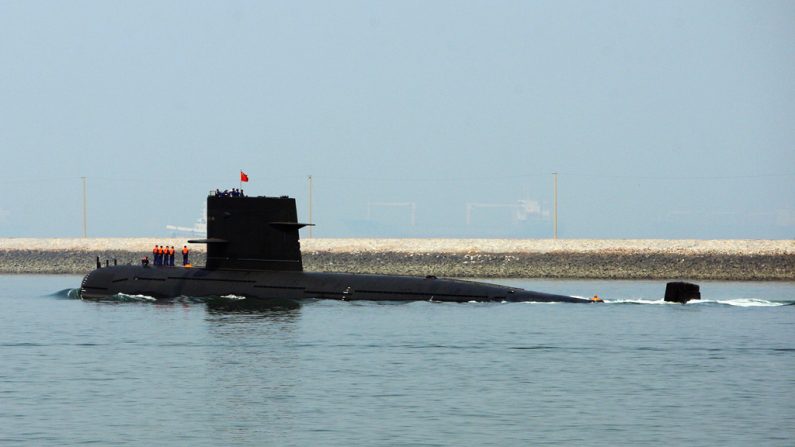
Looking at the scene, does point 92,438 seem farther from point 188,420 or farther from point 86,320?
point 86,320

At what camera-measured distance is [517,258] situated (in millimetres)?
80875

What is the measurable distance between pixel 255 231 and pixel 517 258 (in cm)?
4232

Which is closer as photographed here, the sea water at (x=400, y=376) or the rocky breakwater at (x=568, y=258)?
the sea water at (x=400, y=376)

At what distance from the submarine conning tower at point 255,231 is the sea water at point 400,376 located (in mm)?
2054

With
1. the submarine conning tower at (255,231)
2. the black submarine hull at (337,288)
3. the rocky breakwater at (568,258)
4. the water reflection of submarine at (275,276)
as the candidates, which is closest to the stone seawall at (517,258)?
the rocky breakwater at (568,258)

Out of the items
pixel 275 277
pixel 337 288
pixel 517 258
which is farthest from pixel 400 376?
pixel 517 258

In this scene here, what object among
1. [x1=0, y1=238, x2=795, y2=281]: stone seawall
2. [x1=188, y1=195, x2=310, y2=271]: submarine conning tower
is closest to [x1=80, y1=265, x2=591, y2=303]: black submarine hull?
[x1=188, y1=195, x2=310, y2=271]: submarine conning tower

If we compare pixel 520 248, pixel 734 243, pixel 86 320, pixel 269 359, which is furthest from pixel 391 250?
pixel 269 359

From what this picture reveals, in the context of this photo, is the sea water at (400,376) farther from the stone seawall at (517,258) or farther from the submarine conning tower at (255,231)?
the stone seawall at (517,258)

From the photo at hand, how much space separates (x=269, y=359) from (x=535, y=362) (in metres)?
5.91

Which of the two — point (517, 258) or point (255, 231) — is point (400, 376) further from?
point (517, 258)

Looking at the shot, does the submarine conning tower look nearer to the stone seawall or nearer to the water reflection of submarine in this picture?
the water reflection of submarine

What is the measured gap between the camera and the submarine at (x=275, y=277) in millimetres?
40031

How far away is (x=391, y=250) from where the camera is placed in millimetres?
88688
